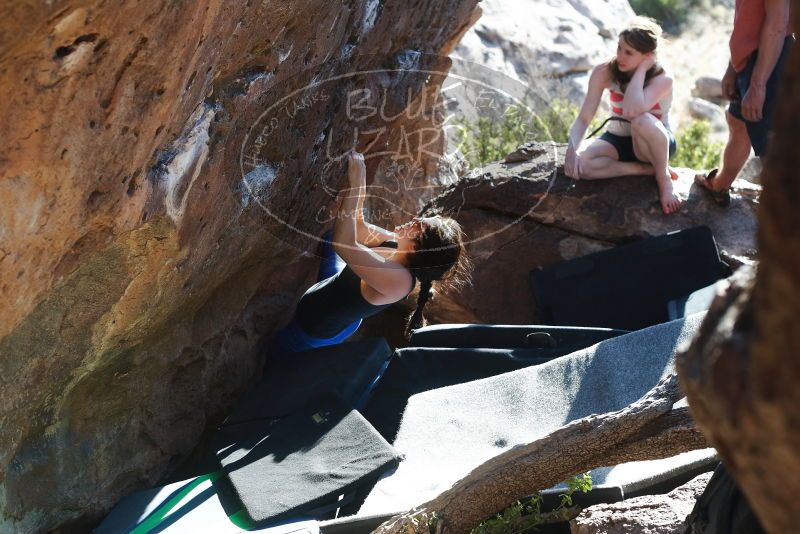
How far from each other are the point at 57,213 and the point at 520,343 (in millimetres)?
2140

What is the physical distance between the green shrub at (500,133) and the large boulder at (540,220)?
65.7 inches

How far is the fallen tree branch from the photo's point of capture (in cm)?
277

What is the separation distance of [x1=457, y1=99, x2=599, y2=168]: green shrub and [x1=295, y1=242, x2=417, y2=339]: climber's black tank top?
9.12 ft

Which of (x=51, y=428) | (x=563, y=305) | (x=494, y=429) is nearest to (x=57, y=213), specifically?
(x=51, y=428)

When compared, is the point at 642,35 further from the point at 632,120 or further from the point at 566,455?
the point at 566,455

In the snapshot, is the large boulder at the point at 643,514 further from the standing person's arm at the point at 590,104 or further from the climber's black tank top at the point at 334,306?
the standing person's arm at the point at 590,104

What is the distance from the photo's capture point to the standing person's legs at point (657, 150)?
4.59 metres

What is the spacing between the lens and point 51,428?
10.1 ft

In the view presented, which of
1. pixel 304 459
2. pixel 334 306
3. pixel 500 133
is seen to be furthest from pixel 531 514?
pixel 500 133

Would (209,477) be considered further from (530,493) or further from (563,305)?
(563,305)

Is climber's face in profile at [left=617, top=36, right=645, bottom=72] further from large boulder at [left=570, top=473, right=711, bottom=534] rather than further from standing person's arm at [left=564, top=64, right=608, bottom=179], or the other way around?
large boulder at [left=570, top=473, right=711, bottom=534]

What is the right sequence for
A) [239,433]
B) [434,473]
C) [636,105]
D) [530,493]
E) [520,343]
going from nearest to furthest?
[530,493]
[434,473]
[239,433]
[520,343]
[636,105]

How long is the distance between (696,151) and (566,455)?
646cm

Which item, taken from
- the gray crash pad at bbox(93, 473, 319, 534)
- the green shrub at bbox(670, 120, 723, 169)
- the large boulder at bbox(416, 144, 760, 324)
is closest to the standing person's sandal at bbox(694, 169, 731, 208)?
the large boulder at bbox(416, 144, 760, 324)
